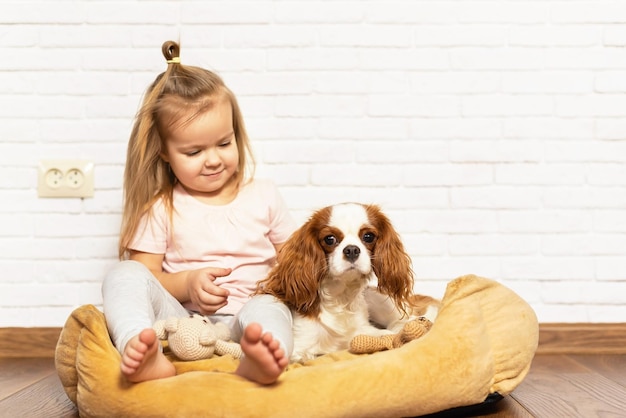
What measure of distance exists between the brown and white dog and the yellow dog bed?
8.6 inches

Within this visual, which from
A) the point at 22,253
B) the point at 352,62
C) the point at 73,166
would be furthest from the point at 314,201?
the point at 22,253

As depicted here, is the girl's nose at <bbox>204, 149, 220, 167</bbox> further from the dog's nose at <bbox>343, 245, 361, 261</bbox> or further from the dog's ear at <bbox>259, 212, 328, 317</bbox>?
the dog's nose at <bbox>343, 245, 361, 261</bbox>

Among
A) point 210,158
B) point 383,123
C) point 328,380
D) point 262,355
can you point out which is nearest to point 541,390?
point 328,380

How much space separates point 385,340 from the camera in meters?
1.71

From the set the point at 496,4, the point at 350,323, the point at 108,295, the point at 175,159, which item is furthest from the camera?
the point at 496,4

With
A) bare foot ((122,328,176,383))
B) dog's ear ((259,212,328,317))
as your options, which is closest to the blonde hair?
dog's ear ((259,212,328,317))

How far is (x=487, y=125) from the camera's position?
233 cm

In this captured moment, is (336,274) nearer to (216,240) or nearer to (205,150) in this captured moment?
(216,240)

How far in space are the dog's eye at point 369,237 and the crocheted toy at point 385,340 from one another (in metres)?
0.22

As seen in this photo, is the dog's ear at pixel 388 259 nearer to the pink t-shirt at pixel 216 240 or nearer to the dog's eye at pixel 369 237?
the dog's eye at pixel 369 237

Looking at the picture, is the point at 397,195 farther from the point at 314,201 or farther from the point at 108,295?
the point at 108,295

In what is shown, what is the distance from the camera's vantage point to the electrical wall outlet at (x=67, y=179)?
231 cm

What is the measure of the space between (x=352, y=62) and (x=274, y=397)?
126cm

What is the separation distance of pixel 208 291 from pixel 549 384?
91cm
